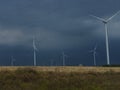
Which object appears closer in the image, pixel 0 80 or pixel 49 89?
pixel 49 89

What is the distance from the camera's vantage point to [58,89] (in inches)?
1500

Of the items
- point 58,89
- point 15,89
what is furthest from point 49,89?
point 15,89

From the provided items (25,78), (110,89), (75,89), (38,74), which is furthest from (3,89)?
(38,74)

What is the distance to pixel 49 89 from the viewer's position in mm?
37812

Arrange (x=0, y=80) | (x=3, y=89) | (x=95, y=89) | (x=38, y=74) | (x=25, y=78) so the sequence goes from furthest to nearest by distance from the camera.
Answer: (x=38, y=74)
(x=25, y=78)
(x=0, y=80)
(x=3, y=89)
(x=95, y=89)

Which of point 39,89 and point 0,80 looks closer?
point 39,89

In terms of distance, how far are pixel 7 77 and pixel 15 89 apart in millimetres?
14492

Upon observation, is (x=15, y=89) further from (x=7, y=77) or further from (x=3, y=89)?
(x=7, y=77)

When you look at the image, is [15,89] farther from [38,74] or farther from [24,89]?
[38,74]

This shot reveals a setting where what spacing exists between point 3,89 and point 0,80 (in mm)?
11103

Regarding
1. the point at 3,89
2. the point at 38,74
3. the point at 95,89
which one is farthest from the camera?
the point at 38,74

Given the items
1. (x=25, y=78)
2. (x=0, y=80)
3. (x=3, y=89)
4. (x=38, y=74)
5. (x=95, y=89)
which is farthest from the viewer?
(x=38, y=74)

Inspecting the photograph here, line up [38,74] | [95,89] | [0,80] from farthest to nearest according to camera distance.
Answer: [38,74]
[0,80]
[95,89]

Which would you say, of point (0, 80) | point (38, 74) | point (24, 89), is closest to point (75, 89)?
point (24, 89)
